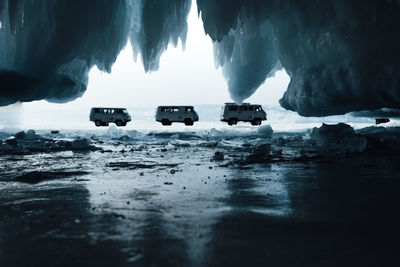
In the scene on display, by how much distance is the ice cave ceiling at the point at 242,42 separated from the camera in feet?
52.1

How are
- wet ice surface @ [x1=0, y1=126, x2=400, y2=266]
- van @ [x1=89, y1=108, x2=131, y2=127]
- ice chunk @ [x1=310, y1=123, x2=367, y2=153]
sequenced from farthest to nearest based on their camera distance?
van @ [x1=89, y1=108, x2=131, y2=127] → ice chunk @ [x1=310, y1=123, x2=367, y2=153] → wet ice surface @ [x1=0, y1=126, x2=400, y2=266]

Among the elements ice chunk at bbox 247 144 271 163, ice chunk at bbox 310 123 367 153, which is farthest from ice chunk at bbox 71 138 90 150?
ice chunk at bbox 310 123 367 153

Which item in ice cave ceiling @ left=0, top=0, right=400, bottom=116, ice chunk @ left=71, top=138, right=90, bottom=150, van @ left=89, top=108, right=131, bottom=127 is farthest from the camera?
van @ left=89, top=108, right=131, bottom=127

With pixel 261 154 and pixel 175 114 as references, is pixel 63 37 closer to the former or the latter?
pixel 175 114

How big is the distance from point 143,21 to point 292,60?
31.7 ft

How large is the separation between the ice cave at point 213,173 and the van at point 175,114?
0.08m

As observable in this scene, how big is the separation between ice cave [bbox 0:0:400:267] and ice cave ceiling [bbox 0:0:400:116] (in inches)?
2.9

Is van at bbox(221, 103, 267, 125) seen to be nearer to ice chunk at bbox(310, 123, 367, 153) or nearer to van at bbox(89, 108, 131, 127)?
ice chunk at bbox(310, 123, 367, 153)

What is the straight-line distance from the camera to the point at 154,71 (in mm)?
28188

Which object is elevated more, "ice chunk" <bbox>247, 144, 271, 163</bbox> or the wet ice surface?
"ice chunk" <bbox>247, 144, 271, 163</bbox>

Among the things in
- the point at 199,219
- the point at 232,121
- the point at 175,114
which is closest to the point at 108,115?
the point at 175,114

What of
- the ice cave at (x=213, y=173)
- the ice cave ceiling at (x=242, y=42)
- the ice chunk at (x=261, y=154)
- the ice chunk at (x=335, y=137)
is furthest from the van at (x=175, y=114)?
the ice chunk at (x=261, y=154)

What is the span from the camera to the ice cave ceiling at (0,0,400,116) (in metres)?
15.9

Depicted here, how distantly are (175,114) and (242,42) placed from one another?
33.9 feet
